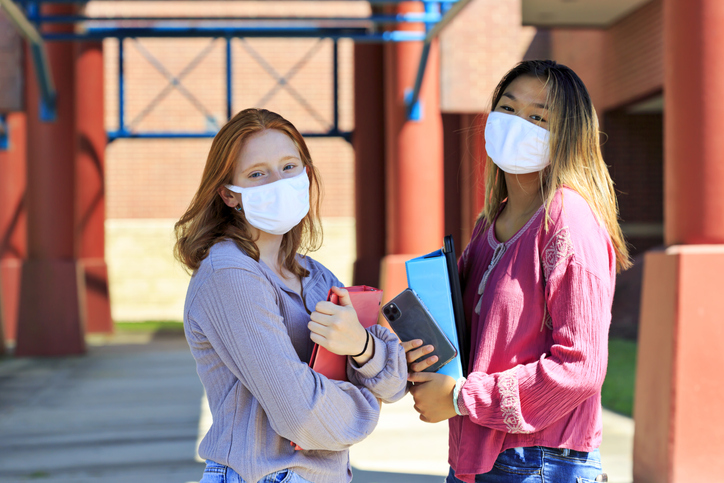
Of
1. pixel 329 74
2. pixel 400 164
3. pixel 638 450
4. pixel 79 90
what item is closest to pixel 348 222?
pixel 329 74

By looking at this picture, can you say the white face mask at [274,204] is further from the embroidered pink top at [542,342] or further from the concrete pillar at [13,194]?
the concrete pillar at [13,194]

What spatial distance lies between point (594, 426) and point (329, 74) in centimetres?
1771

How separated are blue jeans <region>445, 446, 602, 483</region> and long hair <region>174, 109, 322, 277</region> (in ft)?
2.46

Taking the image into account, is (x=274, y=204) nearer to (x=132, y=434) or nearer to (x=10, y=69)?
(x=132, y=434)

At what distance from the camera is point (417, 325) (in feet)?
6.75

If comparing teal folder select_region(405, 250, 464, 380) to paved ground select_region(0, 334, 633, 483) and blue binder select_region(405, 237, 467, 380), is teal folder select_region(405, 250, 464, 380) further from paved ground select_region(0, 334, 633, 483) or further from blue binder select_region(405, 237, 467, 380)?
paved ground select_region(0, 334, 633, 483)

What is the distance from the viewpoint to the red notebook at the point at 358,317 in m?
1.79

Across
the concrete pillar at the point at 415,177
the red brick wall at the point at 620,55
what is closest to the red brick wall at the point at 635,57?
the red brick wall at the point at 620,55

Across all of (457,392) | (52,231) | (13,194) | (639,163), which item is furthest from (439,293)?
(13,194)

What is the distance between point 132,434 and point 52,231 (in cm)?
588

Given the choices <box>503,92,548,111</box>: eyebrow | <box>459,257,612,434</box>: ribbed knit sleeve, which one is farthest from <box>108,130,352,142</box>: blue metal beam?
<box>459,257,612,434</box>: ribbed knit sleeve

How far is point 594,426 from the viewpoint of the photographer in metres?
1.95

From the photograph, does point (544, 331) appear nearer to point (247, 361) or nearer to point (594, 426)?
point (594, 426)

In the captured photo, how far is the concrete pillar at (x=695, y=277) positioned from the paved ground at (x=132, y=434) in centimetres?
105
